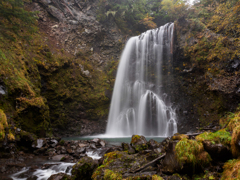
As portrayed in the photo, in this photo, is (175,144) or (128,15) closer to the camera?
(175,144)

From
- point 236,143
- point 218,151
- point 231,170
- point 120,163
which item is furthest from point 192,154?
point 120,163

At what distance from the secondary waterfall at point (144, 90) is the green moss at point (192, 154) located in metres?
11.5

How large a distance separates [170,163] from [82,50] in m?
19.0

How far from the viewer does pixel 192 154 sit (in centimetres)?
288

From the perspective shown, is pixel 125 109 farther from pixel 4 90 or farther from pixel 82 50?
pixel 4 90

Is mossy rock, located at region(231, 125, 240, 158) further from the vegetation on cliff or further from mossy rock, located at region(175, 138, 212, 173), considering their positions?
the vegetation on cliff

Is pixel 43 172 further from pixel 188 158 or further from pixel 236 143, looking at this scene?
pixel 236 143

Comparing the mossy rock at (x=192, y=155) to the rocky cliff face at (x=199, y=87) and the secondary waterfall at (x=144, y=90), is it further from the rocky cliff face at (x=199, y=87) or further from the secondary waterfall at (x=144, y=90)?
the secondary waterfall at (x=144, y=90)

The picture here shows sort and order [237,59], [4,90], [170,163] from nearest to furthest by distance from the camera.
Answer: [170,163] → [4,90] → [237,59]

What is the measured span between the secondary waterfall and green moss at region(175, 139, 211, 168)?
11.5 metres

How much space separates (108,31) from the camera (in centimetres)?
2173

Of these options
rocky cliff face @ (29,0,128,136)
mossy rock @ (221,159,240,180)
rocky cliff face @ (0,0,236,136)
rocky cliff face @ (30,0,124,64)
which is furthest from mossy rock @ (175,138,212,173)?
rocky cliff face @ (30,0,124,64)

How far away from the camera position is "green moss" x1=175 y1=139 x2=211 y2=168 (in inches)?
111

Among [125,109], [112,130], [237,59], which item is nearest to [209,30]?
[237,59]
